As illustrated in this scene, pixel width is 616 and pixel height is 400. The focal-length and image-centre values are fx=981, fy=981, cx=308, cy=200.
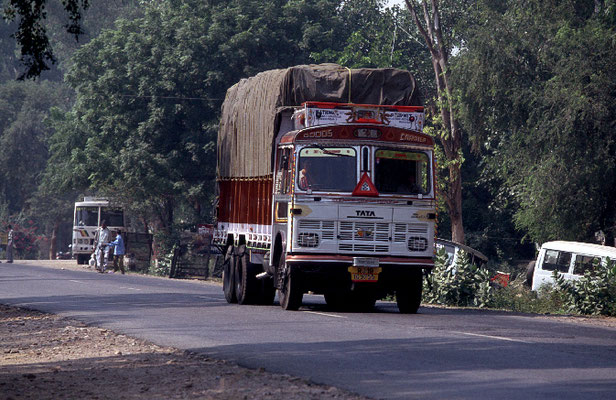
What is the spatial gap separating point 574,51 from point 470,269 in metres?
9.73

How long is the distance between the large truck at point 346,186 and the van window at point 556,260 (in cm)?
1573

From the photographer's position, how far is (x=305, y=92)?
18.8 metres

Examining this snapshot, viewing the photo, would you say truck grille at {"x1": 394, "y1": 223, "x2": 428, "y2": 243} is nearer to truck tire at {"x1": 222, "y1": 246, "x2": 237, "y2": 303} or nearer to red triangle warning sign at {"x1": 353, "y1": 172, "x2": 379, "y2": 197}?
red triangle warning sign at {"x1": 353, "y1": 172, "x2": 379, "y2": 197}

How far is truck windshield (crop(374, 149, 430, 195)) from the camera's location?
57.6ft

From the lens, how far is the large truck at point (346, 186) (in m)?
17.2

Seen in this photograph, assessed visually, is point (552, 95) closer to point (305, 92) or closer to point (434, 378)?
point (305, 92)

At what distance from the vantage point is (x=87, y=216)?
189ft

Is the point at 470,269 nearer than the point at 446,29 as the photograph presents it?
Yes

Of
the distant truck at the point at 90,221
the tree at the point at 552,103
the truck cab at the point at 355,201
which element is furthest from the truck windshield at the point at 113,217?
the truck cab at the point at 355,201

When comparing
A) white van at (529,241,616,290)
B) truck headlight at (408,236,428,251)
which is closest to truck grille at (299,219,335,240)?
truck headlight at (408,236,428,251)


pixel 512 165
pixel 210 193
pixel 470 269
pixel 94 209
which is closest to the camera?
pixel 470 269

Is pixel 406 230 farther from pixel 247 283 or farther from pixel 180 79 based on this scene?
pixel 180 79

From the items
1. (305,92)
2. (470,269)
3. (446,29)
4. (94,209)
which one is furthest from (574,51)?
(94,209)

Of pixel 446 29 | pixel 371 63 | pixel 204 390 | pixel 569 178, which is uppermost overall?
pixel 446 29
